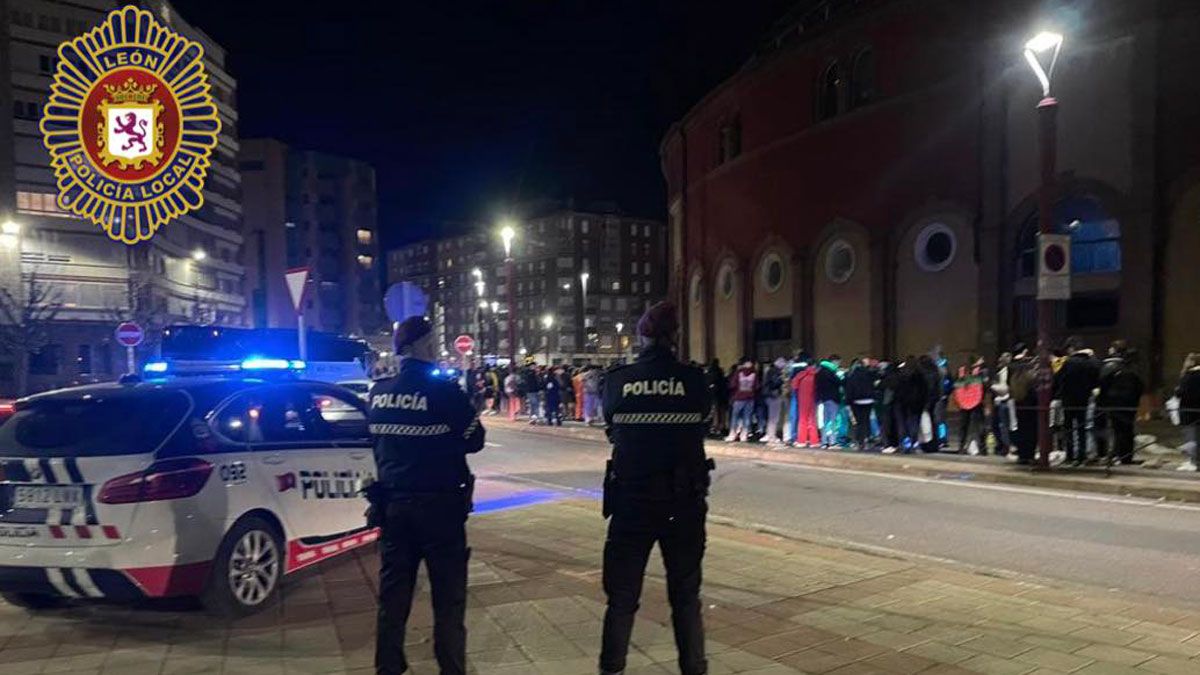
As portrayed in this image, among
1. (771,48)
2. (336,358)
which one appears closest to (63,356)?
(336,358)

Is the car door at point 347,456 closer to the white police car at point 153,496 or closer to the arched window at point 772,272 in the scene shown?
the white police car at point 153,496

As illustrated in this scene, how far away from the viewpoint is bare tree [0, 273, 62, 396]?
4553cm

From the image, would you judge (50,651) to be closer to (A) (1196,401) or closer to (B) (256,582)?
(B) (256,582)

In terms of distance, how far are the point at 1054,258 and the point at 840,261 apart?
46.2 ft

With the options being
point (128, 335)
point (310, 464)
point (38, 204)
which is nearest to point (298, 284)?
point (310, 464)

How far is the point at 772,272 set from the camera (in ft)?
94.9

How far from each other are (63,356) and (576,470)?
169 feet

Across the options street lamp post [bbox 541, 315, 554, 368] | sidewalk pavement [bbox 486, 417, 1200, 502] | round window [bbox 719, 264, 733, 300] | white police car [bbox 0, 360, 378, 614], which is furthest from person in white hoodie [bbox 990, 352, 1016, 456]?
street lamp post [bbox 541, 315, 554, 368]

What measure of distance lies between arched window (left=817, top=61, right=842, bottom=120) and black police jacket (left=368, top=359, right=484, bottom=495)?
2470 centimetres

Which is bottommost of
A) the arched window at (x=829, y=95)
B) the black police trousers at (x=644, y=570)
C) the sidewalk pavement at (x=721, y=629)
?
the sidewalk pavement at (x=721, y=629)

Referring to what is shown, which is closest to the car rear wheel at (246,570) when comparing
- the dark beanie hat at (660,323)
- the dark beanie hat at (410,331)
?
the dark beanie hat at (410,331)

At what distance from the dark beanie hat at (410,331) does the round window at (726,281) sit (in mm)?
27395

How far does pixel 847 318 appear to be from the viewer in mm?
25453

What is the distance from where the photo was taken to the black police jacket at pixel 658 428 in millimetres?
3975
